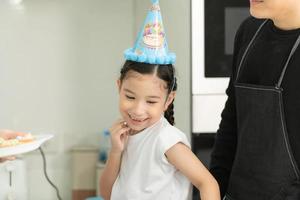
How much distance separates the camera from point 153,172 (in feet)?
3.48

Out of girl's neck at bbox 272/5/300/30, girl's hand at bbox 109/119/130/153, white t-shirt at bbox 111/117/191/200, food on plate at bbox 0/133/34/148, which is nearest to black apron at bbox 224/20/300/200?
girl's neck at bbox 272/5/300/30

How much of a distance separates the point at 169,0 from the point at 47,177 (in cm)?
109

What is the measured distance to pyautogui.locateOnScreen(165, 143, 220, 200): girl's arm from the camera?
1012mm

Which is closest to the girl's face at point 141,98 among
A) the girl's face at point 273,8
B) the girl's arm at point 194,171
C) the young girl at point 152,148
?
the young girl at point 152,148

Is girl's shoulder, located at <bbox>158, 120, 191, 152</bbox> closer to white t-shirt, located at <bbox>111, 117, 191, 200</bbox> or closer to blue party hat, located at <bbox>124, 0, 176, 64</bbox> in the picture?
white t-shirt, located at <bbox>111, 117, 191, 200</bbox>

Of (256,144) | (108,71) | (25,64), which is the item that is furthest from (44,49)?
(256,144)

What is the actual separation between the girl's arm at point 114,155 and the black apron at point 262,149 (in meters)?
0.29

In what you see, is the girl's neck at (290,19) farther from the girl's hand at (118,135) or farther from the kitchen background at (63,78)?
the kitchen background at (63,78)

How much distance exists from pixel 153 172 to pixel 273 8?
474 mm

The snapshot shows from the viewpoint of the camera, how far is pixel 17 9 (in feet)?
6.90

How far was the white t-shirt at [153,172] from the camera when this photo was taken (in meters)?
1.06

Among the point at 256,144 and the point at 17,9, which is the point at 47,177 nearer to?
the point at 17,9

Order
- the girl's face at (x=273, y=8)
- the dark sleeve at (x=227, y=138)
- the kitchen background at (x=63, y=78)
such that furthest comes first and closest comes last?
the kitchen background at (x=63, y=78), the dark sleeve at (x=227, y=138), the girl's face at (x=273, y=8)

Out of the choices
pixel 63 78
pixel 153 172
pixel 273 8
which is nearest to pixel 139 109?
pixel 153 172
